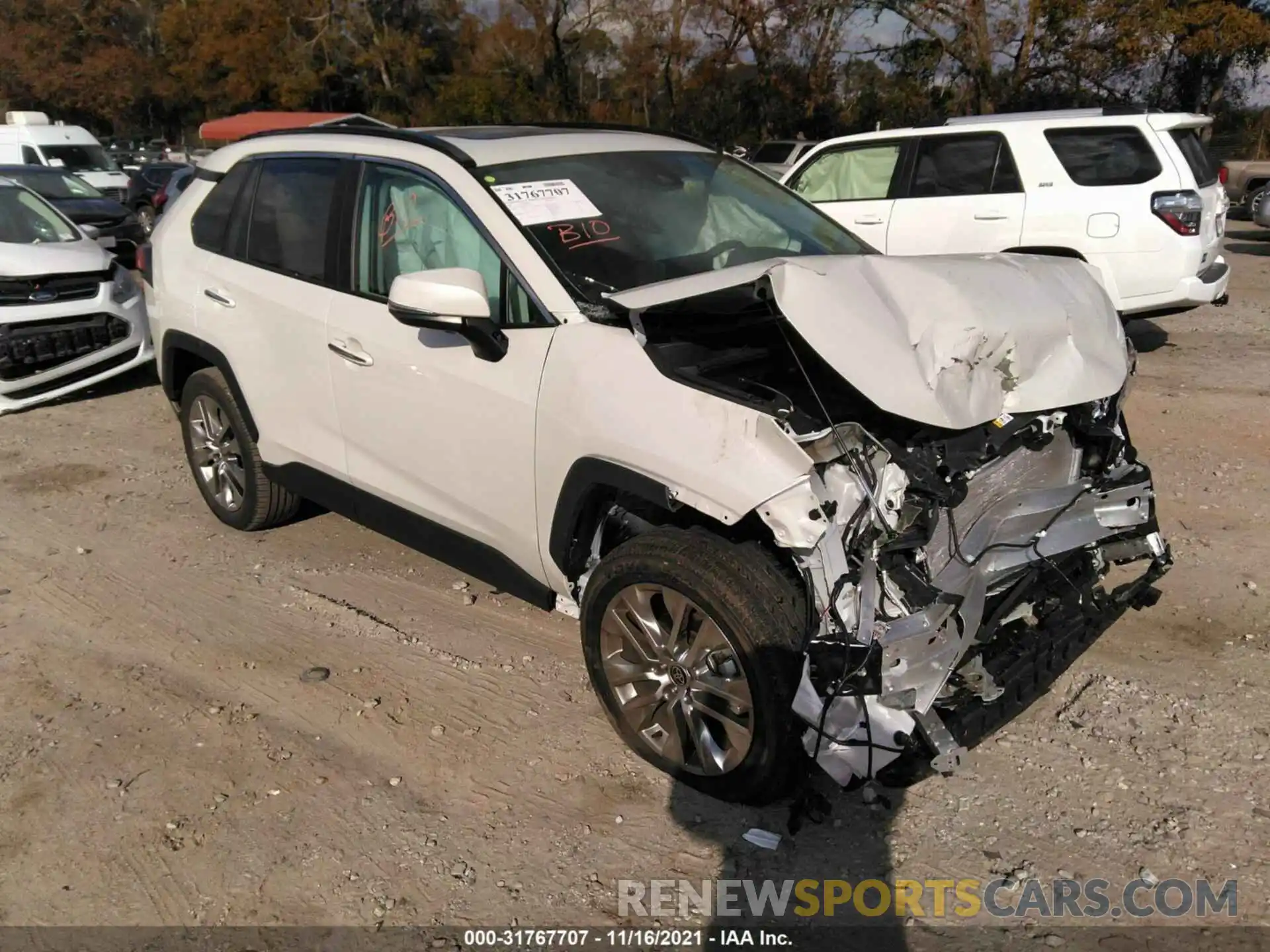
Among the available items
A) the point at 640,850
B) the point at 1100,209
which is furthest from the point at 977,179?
the point at 640,850

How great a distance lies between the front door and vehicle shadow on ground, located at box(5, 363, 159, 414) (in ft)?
16.6

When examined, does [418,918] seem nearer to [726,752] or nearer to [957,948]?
[726,752]

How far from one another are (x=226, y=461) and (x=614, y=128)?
2547 mm

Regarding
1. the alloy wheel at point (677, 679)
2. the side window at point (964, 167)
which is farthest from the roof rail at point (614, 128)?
the side window at point (964, 167)

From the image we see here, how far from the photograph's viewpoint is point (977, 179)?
838 cm

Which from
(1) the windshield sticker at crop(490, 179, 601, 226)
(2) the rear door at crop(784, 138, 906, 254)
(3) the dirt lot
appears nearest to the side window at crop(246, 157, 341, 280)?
(1) the windshield sticker at crop(490, 179, 601, 226)

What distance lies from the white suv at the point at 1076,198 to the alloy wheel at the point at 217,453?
16.9 feet

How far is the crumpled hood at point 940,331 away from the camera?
2844 mm

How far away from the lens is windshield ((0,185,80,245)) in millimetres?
8461

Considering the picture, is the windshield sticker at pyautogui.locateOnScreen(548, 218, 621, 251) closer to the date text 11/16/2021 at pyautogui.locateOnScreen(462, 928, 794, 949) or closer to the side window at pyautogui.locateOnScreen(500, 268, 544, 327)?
the side window at pyautogui.locateOnScreen(500, 268, 544, 327)

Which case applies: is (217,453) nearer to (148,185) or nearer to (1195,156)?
(1195,156)

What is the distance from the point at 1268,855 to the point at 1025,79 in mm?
23822

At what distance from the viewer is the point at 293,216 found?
4.46 metres

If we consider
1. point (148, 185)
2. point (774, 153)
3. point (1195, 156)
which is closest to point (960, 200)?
point (1195, 156)
